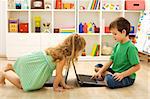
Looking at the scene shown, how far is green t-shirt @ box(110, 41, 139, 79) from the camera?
2934 millimetres

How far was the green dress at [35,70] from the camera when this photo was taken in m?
2.74

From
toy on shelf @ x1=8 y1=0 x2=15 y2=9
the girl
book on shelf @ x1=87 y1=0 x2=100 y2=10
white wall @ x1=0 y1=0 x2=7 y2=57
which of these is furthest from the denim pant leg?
white wall @ x1=0 y1=0 x2=7 y2=57

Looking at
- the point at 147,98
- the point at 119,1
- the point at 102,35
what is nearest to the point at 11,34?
the point at 102,35

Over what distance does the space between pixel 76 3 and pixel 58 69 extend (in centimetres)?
256

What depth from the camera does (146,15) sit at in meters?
4.89

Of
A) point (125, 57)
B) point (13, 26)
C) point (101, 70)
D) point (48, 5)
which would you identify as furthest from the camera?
point (48, 5)

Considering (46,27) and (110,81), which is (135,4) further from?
(110,81)

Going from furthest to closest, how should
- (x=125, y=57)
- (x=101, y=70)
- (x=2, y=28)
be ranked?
(x=2, y=28) < (x=101, y=70) < (x=125, y=57)

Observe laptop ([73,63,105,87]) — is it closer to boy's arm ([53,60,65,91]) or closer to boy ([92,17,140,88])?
boy ([92,17,140,88])

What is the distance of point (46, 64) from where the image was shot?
2779 millimetres

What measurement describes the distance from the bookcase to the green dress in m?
2.01

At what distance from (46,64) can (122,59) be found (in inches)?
31.4

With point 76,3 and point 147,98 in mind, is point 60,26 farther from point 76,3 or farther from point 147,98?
point 147,98

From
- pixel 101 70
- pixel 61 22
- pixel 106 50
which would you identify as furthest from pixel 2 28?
pixel 101 70
